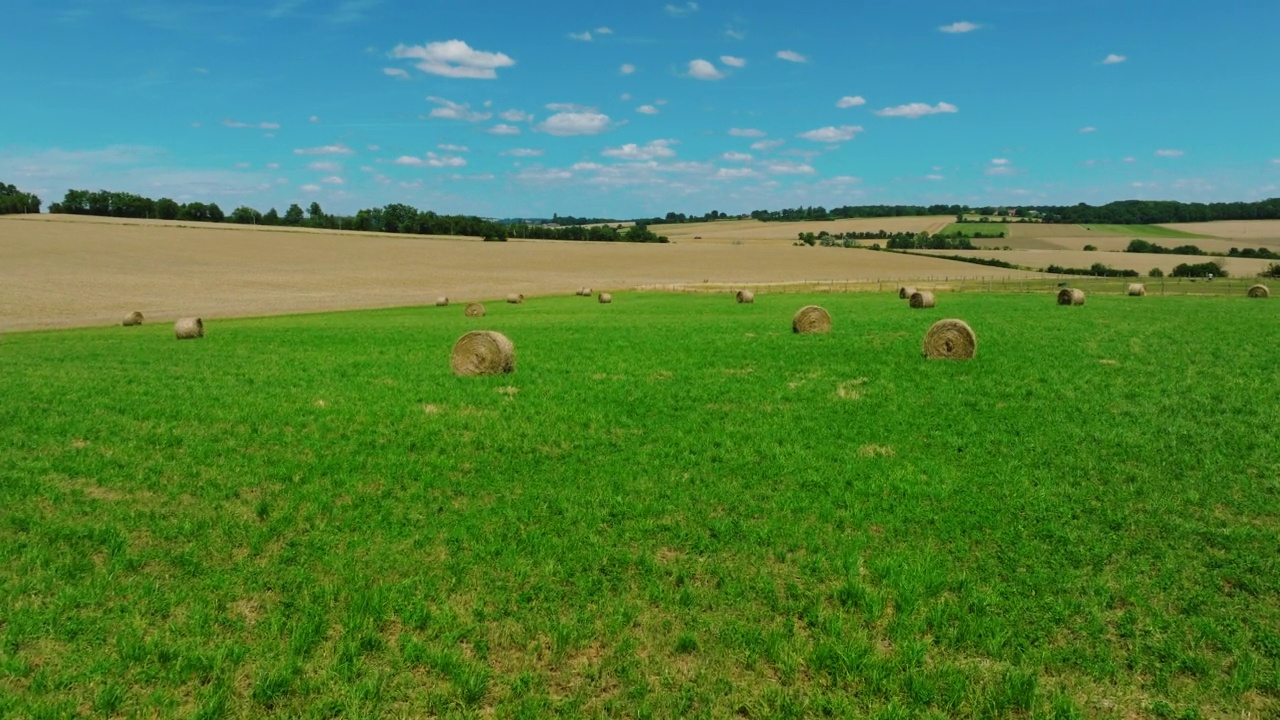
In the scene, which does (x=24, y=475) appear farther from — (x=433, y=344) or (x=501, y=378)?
(x=433, y=344)

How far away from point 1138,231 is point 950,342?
15014 centimetres

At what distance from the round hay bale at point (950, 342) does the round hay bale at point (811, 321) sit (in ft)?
21.7

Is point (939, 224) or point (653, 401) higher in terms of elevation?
point (939, 224)

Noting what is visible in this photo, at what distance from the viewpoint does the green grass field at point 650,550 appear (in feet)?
18.0

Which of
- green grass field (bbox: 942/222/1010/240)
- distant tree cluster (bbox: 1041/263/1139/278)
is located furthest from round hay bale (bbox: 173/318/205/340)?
green grass field (bbox: 942/222/1010/240)

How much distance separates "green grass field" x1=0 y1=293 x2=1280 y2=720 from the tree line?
419 ft

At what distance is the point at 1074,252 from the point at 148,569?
129 metres

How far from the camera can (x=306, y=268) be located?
8181 cm

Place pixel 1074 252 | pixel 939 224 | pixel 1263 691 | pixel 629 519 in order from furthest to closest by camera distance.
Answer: pixel 939 224
pixel 1074 252
pixel 629 519
pixel 1263 691

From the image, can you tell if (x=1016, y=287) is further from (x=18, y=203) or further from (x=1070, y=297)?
(x=18, y=203)

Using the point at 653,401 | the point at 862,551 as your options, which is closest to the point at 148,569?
the point at 862,551

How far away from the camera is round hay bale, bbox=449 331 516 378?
17.7 m

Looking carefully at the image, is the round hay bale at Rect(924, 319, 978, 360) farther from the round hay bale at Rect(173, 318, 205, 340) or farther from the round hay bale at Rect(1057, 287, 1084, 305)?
the round hay bale at Rect(173, 318, 205, 340)

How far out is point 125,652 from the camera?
5.84 m
